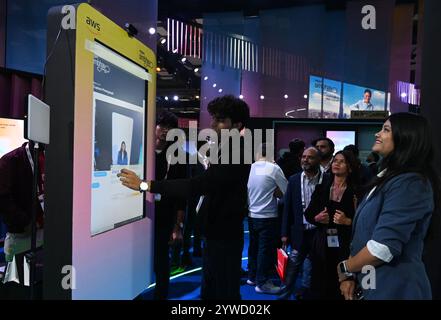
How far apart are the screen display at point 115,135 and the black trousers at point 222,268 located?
52 centimetres

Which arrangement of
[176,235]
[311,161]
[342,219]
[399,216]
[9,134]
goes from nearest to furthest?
1. [399,216]
2. [342,219]
3. [176,235]
4. [311,161]
5. [9,134]

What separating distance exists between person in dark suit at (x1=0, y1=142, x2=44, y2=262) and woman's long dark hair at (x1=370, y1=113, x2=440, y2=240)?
2096 mm

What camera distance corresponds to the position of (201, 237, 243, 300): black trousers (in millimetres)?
1893

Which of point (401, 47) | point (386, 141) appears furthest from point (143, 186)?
point (401, 47)

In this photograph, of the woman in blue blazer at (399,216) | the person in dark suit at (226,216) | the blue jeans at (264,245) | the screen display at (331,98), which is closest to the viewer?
the woman in blue blazer at (399,216)

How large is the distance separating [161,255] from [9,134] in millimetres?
3516

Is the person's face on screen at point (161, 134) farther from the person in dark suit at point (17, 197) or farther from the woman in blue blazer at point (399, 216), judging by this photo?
the woman in blue blazer at point (399, 216)

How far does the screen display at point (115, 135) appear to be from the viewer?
5.33ft

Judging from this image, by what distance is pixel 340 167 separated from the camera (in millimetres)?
2779

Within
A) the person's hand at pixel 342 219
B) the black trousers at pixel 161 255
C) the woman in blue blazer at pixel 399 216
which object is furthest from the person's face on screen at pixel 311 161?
the woman in blue blazer at pixel 399 216

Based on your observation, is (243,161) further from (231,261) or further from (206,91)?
(206,91)

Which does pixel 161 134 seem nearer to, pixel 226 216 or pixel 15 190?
pixel 15 190

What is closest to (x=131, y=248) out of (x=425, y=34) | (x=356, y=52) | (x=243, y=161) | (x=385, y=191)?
(x=243, y=161)

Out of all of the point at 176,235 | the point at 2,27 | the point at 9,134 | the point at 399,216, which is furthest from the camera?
the point at 2,27
